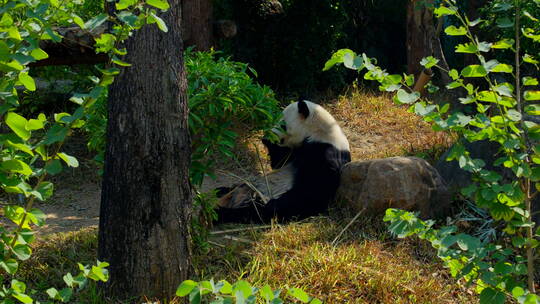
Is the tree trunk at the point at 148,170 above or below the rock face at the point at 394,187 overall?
above

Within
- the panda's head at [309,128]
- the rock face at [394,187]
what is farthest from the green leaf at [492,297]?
the panda's head at [309,128]

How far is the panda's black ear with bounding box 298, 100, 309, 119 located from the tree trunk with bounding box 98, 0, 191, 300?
1928 mm

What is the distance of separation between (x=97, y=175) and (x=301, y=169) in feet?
8.02

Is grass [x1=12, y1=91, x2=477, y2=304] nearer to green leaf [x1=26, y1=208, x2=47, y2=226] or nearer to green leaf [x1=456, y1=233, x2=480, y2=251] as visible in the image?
green leaf [x1=26, y1=208, x2=47, y2=226]

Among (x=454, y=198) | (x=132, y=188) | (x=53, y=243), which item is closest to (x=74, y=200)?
(x=53, y=243)

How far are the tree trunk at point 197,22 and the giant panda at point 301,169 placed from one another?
2.42 metres

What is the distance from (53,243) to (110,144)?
135 centimetres

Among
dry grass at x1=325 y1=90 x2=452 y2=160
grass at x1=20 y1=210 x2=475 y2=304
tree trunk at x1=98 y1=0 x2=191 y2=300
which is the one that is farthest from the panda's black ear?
tree trunk at x1=98 y1=0 x2=191 y2=300

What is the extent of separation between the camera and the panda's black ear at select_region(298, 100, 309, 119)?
5661mm

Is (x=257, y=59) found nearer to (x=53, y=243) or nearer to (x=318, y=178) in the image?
(x=318, y=178)

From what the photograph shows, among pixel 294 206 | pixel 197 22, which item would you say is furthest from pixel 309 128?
pixel 197 22

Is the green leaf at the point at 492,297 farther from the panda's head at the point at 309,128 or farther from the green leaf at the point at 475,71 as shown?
the panda's head at the point at 309,128

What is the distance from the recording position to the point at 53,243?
4820mm

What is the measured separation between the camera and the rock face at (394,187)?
5.19 meters
